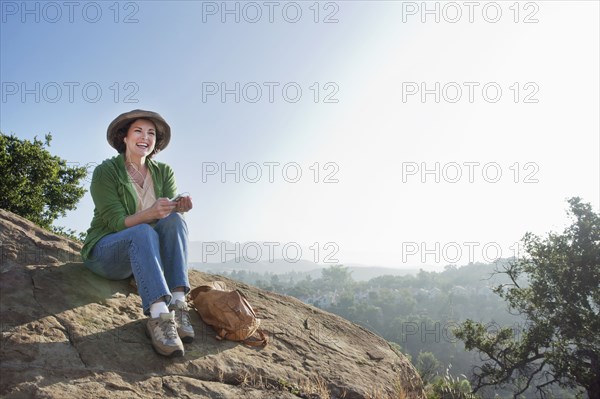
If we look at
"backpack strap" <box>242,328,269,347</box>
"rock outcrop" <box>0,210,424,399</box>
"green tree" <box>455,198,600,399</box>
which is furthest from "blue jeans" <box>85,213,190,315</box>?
"green tree" <box>455,198,600,399</box>

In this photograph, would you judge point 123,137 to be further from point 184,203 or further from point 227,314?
point 227,314

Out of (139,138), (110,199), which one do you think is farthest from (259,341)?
(139,138)

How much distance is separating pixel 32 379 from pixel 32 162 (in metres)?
15.4

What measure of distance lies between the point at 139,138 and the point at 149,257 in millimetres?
1507

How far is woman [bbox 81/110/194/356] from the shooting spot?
4000 millimetres

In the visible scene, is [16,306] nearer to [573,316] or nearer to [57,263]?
[57,263]

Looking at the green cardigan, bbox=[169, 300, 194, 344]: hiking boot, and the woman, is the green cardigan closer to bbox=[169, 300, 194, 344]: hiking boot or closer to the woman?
the woman

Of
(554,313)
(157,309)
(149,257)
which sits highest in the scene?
(149,257)

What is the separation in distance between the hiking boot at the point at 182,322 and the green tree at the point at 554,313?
15.1 meters

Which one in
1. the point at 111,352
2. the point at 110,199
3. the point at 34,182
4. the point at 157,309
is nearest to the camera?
the point at 111,352

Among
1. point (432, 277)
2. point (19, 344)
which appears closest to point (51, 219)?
point (19, 344)

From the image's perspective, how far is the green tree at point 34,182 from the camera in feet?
49.5

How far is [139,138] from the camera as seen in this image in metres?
4.84

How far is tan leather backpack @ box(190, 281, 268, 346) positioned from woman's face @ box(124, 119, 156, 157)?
69.5 inches
